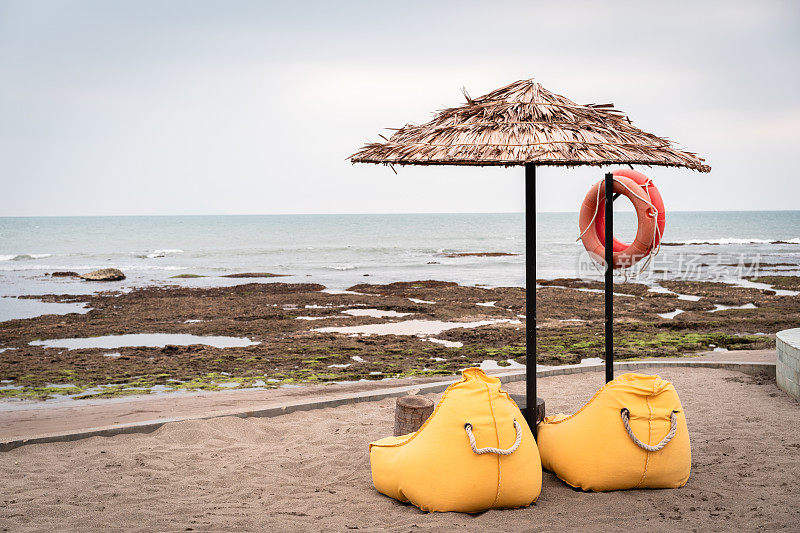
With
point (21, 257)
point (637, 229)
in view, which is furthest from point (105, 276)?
point (637, 229)

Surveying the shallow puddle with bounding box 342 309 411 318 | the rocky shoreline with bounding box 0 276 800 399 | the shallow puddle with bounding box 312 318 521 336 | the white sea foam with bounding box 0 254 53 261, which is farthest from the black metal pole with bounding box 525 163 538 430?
the white sea foam with bounding box 0 254 53 261

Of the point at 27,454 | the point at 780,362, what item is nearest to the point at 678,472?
the point at 780,362

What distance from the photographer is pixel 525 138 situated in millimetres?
4160

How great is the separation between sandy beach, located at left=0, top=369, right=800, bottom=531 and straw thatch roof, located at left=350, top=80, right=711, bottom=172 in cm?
200

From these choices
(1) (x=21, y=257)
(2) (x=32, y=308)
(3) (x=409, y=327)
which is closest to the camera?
(3) (x=409, y=327)

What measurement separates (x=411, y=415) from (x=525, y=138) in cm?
197

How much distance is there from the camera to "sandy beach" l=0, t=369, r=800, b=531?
383cm

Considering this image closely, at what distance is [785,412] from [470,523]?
12.3ft

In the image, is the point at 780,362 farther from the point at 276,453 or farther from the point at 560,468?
the point at 276,453

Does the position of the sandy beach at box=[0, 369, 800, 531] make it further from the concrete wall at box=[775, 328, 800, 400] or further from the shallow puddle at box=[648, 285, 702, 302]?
the shallow puddle at box=[648, 285, 702, 302]

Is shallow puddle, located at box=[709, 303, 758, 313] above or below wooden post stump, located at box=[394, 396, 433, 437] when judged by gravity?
below

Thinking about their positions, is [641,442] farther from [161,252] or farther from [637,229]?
[161,252]

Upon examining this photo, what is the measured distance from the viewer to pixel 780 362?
6.85m

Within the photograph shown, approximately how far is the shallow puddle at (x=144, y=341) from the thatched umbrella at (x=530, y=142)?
8091 millimetres
